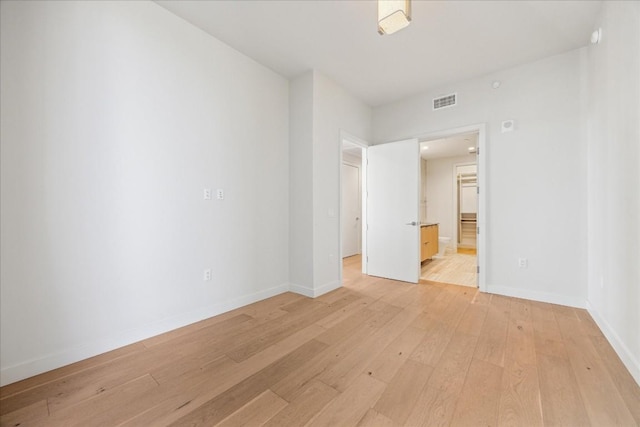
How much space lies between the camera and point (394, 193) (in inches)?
162

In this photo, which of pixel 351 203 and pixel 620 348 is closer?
pixel 620 348

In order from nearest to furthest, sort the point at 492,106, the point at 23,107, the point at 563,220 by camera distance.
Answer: the point at 23,107
the point at 563,220
the point at 492,106

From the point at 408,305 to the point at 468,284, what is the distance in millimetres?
1432

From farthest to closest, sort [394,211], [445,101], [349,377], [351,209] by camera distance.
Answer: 1. [351,209]
2. [394,211]
3. [445,101]
4. [349,377]

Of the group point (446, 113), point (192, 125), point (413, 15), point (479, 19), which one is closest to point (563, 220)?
point (446, 113)

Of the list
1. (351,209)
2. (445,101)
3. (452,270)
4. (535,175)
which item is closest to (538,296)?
(535,175)

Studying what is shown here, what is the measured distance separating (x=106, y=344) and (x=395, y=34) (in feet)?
12.7

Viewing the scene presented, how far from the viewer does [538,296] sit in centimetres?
311

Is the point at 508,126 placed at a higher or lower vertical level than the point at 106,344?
higher

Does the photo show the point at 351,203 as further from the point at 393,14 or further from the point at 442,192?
the point at 393,14

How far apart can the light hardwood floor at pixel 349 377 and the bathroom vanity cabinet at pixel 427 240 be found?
7.88 feet

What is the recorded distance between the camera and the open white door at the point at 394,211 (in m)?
3.91

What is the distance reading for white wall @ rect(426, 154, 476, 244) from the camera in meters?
7.57

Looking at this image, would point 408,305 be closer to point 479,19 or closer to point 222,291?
point 222,291
